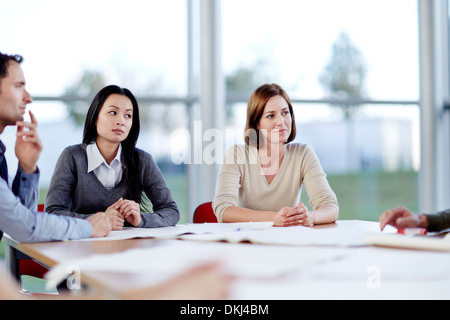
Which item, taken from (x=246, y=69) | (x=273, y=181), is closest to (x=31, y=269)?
(x=273, y=181)

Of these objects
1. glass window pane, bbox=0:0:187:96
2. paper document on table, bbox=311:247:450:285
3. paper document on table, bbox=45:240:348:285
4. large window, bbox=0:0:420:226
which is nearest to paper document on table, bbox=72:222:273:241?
paper document on table, bbox=45:240:348:285

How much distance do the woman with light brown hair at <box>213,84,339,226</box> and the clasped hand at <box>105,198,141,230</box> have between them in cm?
61

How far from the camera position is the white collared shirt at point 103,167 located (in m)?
2.26

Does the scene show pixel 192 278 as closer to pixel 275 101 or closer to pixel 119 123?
pixel 119 123

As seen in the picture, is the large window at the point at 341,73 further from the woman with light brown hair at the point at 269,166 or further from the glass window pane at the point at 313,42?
the woman with light brown hair at the point at 269,166

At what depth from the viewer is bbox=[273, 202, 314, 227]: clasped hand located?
6.81ft

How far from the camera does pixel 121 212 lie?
1.98 m

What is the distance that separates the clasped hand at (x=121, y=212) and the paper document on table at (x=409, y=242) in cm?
87

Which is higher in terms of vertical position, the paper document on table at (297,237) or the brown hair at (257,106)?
the brown hair at (257,106)

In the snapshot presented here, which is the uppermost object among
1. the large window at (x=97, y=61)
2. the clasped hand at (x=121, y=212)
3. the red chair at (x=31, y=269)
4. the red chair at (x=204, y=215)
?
the large window at (x=97, y=61)

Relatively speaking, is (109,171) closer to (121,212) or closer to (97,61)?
(121,212)

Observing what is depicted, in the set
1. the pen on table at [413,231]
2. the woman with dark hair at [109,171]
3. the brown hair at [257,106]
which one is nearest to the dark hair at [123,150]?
the woman with dark hair at [109,171]

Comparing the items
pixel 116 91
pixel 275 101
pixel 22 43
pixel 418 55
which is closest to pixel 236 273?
pixel 116 91
